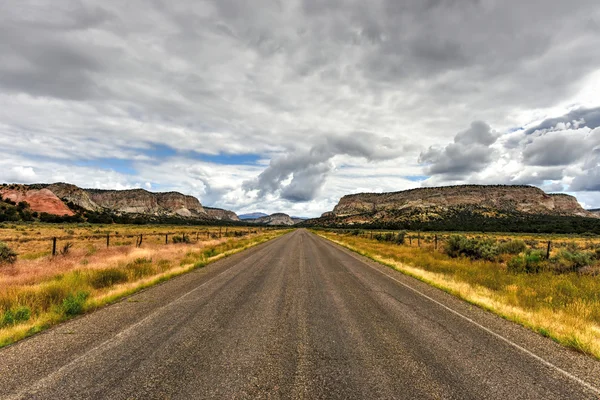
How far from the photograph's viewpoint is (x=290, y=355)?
4910 millimetres

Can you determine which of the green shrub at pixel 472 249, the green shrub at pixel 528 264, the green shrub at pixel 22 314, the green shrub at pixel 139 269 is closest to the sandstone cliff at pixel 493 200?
the green shrub at pixel 472 249

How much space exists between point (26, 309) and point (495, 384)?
32.6 feet

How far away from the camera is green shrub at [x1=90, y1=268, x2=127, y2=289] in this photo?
1089 cm

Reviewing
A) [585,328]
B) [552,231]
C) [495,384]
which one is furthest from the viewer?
[552,231]

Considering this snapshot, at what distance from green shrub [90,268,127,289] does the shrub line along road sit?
11.8 ft

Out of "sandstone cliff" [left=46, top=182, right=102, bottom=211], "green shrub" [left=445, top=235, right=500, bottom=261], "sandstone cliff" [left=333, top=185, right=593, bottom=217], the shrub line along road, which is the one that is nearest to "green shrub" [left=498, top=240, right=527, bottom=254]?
"green shrub" [left=445, top=235, right=500, bottom=261]

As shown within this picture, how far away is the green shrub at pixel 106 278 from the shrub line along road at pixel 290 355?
360 centimetres

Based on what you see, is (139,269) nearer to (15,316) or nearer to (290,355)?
(15,316)

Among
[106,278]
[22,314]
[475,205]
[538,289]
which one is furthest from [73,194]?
[475,205]

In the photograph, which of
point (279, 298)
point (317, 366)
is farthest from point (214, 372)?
point (279, 298)

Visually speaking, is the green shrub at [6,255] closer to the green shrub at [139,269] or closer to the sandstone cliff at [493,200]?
the green shrub at [139,269]

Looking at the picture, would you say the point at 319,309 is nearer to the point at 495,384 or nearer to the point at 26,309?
the point at 495,384

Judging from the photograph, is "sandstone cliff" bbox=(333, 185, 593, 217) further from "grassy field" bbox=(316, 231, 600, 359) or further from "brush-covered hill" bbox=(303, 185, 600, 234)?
"grassy field" bbox=(316, 231, 600, 359)

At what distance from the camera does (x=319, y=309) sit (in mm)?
7883
